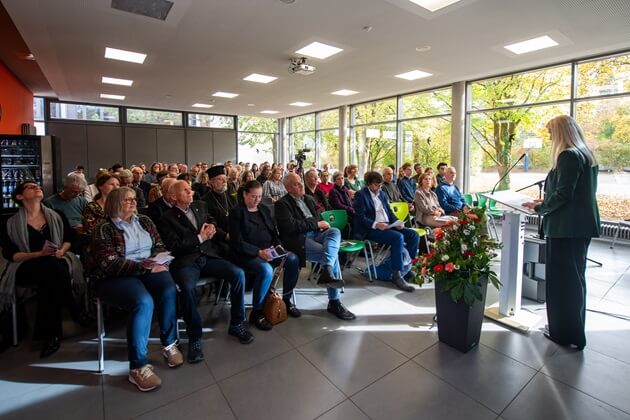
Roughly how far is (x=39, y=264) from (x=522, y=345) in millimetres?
3640

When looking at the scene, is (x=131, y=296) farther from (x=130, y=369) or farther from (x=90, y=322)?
(x=90, y=322)

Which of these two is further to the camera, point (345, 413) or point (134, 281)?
point (134, 281)

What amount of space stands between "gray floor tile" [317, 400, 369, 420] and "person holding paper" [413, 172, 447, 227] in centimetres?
318

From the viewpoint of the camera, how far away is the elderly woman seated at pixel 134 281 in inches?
86.4

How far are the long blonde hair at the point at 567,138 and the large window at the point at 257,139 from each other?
1306cm

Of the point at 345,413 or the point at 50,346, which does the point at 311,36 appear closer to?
the point at 50,346

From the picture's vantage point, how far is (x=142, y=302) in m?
2.24

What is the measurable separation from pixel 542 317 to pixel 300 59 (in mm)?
5189

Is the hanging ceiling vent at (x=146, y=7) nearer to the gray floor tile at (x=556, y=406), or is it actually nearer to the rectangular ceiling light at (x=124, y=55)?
the rectangular ceiling light at (x=124, y=55)

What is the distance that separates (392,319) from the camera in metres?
3.09

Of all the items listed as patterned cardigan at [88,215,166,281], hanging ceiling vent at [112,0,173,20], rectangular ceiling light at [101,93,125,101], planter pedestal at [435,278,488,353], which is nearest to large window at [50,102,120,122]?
rectangular ceiling light at [101,93,125,101]

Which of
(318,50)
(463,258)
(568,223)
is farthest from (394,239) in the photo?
(318,50)

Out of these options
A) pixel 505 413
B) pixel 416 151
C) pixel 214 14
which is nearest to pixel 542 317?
pixel 505 413

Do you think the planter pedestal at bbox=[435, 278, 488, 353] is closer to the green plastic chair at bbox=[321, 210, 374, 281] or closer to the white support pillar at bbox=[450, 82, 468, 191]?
the green plastic chair at bbox=[321, 210, 374, 281]
